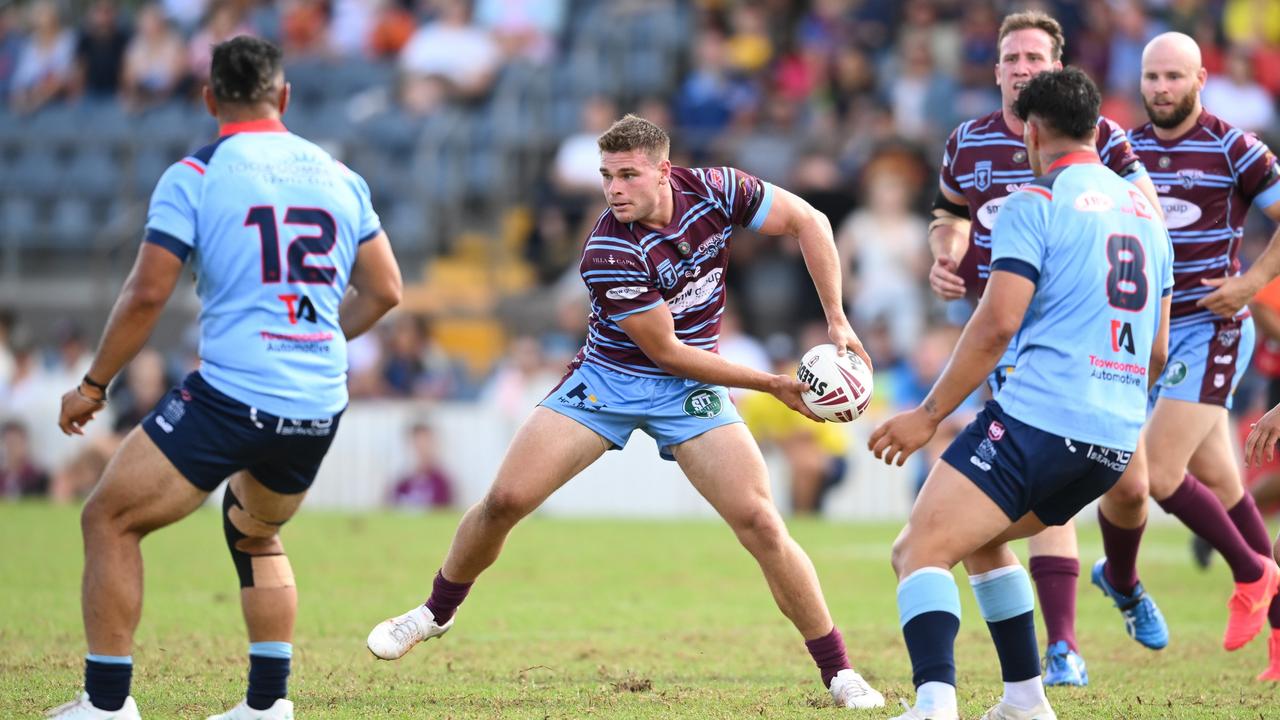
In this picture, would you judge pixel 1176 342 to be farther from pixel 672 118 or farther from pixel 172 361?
pixel 172 361

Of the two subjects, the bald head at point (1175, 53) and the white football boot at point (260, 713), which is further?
the bald head at point (1175, 53)

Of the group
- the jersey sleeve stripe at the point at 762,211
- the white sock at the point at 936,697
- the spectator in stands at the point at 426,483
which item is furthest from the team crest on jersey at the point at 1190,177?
the spectator in stands at the point at 426,483

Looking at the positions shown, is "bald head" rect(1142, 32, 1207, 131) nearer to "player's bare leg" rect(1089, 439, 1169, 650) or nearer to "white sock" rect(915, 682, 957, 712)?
"player's bare leg" rect(1089, 439, 1169, 650)

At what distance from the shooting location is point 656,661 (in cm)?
787

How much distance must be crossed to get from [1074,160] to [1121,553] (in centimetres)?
266

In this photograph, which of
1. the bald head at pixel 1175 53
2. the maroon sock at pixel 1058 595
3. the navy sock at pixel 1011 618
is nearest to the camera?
the navy sock at pixel 1011 618

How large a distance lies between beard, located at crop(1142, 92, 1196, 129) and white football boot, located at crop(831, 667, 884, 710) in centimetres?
301

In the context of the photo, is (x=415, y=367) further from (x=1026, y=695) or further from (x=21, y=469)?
(x=1026, y=695)

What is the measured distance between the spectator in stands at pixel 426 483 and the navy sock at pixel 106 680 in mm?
11032

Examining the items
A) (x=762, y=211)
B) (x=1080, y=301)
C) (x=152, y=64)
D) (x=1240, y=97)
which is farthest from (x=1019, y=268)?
(x=152, y=64)

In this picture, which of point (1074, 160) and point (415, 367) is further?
point (415, 367)

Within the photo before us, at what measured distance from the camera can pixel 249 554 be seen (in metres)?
5.99

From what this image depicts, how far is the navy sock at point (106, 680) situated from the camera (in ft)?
18.4

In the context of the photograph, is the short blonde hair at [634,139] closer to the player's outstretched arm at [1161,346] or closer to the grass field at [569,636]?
the player's outstretched arm at [1161,346]
